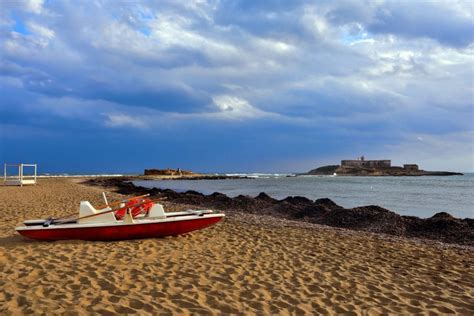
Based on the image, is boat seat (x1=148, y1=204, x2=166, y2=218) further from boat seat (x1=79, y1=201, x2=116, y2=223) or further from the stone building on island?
the stone building on island

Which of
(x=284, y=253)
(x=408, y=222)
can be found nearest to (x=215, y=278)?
(x=284, y=253)

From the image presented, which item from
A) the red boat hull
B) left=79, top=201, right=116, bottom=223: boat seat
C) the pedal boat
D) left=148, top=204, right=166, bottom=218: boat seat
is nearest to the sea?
the red boat hull

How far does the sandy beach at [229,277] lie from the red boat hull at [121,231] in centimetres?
21

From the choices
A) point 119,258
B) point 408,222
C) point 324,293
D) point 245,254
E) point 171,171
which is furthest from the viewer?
point 171,171

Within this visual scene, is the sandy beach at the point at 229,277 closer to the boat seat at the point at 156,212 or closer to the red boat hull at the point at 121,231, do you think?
the red boat hull at the point at 121,231

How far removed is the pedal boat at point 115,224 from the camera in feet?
28.5

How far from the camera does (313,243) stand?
32.3 feet

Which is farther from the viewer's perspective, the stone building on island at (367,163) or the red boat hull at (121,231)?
the stone building on island at (367,163)

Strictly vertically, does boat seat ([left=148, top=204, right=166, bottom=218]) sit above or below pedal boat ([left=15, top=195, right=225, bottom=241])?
above

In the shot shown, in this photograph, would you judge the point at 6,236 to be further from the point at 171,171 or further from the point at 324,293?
the point at 171,171

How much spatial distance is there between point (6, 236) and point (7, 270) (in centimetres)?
348

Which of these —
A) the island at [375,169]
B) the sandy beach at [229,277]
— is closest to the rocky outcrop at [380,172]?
the island at [375,169]

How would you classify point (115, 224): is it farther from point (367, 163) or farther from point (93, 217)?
point (367, 163)

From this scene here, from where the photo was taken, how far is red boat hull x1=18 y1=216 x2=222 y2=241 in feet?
28.4
